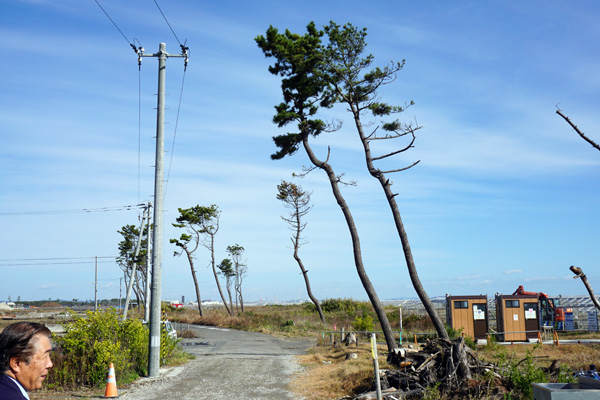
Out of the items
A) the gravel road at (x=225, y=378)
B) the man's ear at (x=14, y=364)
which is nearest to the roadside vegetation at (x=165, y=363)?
the gravel road at (x=225, y=378)

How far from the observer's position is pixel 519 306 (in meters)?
28.6

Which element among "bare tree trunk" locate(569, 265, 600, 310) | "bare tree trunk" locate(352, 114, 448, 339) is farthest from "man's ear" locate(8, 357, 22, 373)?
"bare tree trunk" locate(352, 114, 448, 339)

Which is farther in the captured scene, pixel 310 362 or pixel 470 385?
pixel 310 362

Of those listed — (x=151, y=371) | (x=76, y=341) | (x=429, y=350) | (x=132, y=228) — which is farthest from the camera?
(x=132, y=228)

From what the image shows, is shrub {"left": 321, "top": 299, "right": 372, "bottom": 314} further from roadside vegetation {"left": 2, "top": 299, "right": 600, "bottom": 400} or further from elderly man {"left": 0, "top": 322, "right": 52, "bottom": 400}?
elderly man {"left": 0, "top": 322, "right": 52, "bottom": 400}

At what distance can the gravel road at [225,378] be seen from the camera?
13305mm

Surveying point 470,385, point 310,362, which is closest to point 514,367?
point 470,385

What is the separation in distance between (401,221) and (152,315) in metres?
9.08

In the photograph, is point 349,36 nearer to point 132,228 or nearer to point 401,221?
point 401,221

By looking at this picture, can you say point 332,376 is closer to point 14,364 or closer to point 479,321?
point 14,364

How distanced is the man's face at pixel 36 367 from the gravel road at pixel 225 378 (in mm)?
10710

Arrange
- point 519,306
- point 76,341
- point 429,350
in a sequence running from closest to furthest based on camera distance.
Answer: point 429,350
point 76,341
point 519,306

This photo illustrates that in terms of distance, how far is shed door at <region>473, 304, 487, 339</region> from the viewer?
1077 inches

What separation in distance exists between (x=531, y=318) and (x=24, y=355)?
29.8 m
